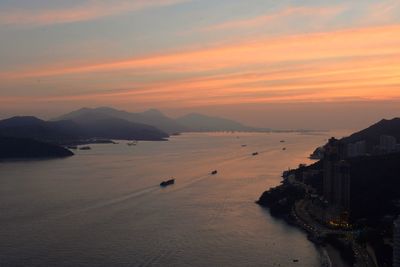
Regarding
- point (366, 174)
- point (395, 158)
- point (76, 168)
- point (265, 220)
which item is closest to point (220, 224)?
point (265, 220)

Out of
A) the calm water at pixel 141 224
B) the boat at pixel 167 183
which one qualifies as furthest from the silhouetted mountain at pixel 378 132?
the boat at pixel 167 183

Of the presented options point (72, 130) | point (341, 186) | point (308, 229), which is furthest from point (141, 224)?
point (72, 130)

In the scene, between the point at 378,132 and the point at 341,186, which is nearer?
the point at 341,186

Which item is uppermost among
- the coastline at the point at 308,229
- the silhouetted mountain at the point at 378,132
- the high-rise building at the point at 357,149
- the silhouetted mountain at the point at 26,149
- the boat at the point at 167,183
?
the silhouetted mountain at the point at 378,132

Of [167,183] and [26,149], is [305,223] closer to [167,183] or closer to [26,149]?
[167,183]

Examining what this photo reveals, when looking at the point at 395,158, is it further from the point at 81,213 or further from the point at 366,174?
the point at 81,213

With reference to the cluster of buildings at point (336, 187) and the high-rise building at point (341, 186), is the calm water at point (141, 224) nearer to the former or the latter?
the cluster of buildings at point (336, 187)
